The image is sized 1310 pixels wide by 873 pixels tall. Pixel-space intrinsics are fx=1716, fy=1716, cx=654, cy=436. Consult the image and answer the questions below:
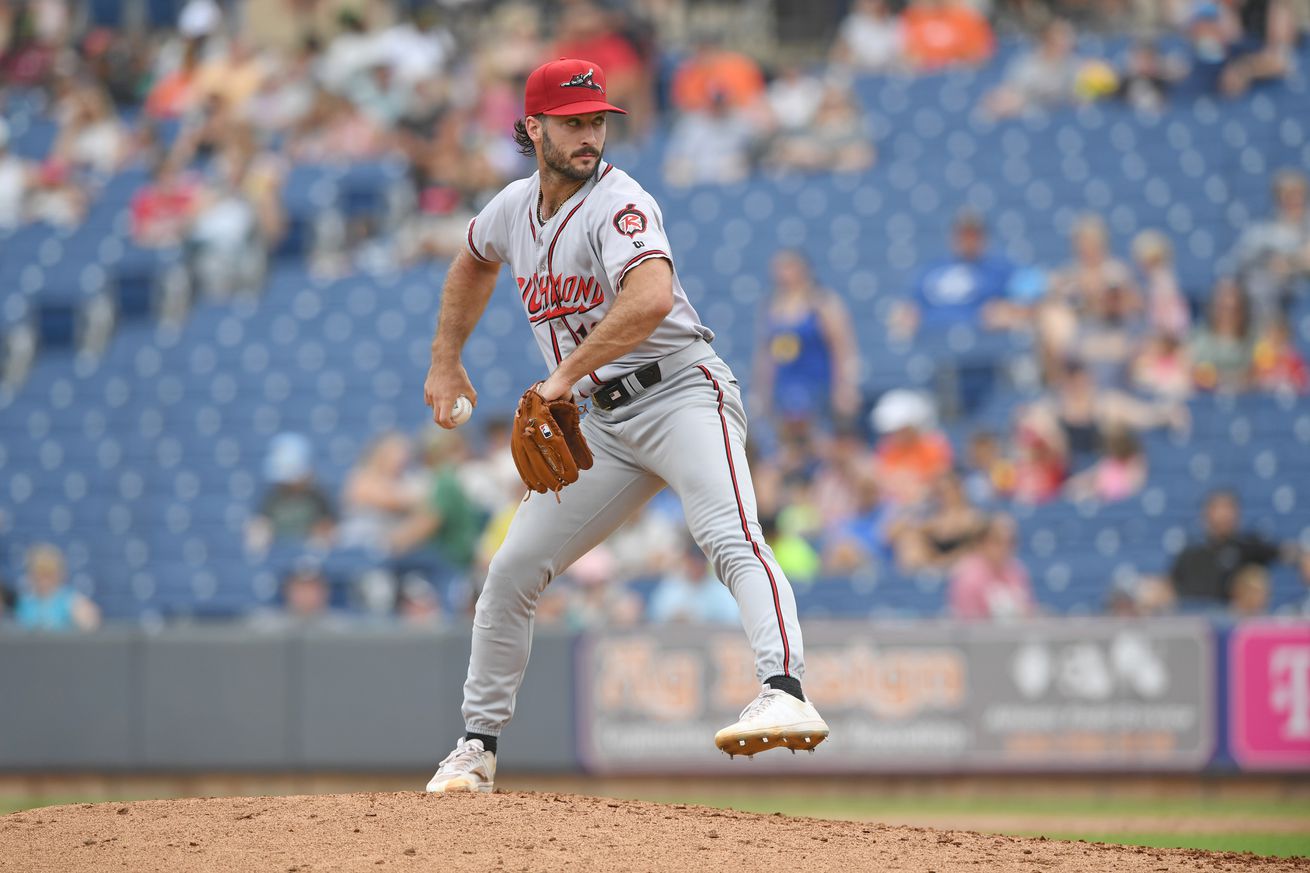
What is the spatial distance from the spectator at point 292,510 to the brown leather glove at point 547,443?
673 cm

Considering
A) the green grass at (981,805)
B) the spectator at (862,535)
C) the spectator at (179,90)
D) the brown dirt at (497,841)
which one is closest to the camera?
the brown dirt at (497,841)

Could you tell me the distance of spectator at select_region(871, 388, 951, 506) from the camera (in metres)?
10.2

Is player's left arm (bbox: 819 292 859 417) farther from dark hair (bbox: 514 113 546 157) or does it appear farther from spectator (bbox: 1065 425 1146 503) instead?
dark hair (bbox: 514 113 546 157)

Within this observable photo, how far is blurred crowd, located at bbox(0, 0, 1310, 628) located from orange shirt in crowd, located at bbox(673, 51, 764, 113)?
Answer: 0.02 m

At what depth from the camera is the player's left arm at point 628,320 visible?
4184mm

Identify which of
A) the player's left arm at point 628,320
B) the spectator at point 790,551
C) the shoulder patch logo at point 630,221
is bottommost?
the spectator at point 790,551

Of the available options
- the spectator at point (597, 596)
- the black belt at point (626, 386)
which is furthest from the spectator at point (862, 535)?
the black belt at point (626, 386)

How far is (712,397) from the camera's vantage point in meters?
4.50

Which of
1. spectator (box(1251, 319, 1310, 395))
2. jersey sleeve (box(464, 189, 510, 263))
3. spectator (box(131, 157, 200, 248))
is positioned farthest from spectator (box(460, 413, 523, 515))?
jersey sleeve (box(464, 189, 510, 263))

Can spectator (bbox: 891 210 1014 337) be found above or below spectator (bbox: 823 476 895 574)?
above

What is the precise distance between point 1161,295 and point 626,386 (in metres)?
6.93

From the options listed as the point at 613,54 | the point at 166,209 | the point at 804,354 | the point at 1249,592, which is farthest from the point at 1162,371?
the point at 166,209

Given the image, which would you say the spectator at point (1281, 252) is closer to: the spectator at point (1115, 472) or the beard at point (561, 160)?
the spectator at point (1115, 472)

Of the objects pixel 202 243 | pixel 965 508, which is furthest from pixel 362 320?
pixel 965 508
